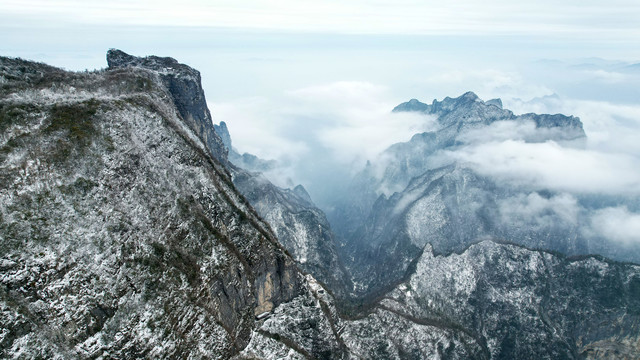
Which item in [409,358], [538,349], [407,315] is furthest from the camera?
[538,349]

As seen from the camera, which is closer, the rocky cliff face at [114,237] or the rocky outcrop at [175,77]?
the rocky cliff face at [114,237]

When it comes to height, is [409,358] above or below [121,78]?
below

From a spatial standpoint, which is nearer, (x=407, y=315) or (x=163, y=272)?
(x=163, y=272)

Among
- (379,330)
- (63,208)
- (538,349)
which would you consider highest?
(63,208)

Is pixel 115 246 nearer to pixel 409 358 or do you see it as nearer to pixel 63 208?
pixel 63 208

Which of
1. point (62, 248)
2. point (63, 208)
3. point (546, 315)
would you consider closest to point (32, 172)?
point (63, 208)

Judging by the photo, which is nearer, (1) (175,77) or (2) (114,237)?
(2) (114,237)

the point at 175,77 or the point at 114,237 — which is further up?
the point at 175,77

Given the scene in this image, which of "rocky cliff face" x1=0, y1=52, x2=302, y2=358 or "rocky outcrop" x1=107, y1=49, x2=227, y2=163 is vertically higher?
"rocky outcrop" x1=107, y1=49, x2=227, y2=163

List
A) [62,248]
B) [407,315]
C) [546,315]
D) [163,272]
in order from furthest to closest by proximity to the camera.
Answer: [546,315] < [407,315] < [163,272] < [62,248]

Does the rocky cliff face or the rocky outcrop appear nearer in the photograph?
the rocky cliff face

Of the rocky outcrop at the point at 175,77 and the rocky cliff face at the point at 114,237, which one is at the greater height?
the rocky outcrop at the point at 175,77
